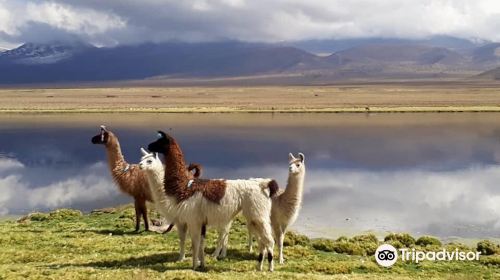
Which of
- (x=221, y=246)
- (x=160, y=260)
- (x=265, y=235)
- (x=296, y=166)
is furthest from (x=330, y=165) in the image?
(x=265, y=235)

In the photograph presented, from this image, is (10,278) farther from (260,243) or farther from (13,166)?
(13,166)

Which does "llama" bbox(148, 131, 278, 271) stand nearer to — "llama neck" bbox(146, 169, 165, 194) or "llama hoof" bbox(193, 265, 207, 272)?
"llama hoof" bbox(193, 265, 207, 272)

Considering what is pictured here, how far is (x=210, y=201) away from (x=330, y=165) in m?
24.4

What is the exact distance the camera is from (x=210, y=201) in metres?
10.2

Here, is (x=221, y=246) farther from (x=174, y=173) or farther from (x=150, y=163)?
(x=150, y=163)

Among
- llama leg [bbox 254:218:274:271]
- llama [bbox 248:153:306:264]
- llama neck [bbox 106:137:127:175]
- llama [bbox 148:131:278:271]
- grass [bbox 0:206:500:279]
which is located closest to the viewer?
grass [bbox 0:206:500:279]

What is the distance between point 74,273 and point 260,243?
3.53m

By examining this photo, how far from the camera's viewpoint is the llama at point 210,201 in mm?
10258

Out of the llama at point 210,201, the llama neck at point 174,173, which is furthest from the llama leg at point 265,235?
the llama neck at point 174,173

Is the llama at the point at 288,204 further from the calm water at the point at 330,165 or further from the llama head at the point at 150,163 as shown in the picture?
the calm water at the point at 330,165

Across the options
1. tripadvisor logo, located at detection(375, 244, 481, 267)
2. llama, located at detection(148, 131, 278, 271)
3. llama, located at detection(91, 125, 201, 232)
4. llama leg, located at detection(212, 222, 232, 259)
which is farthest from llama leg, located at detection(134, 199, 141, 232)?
tripadvisor logo, located at detection(375, 244, 481, 267)

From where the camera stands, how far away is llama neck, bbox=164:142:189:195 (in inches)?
410

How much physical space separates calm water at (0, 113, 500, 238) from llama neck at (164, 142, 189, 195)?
26.5 ft

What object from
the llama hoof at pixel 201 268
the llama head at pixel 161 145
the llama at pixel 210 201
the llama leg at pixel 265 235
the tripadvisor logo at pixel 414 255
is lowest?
the tripadvisor logo at pixel 414 255
